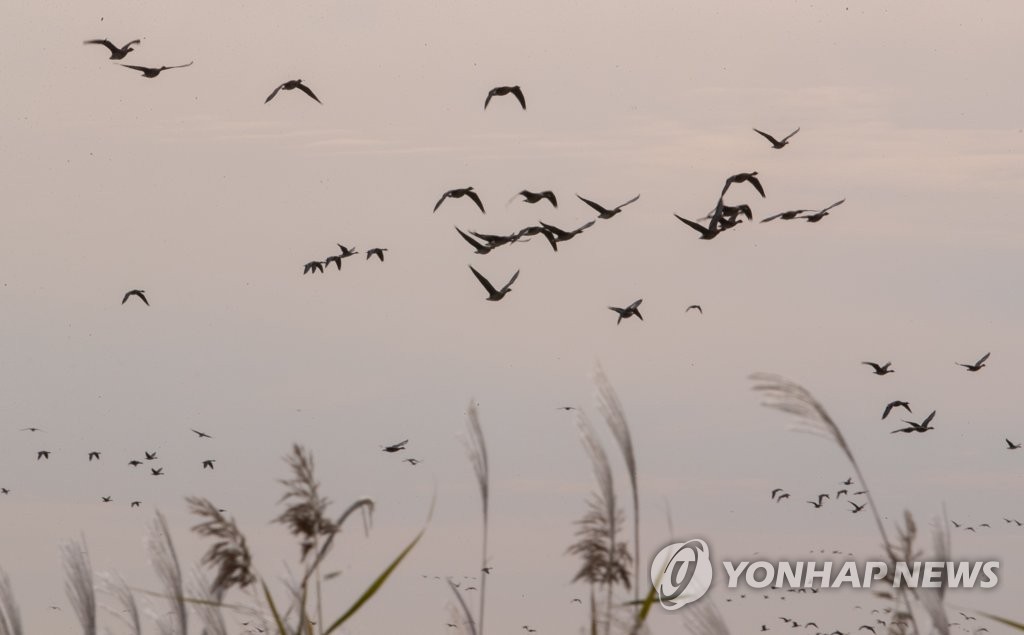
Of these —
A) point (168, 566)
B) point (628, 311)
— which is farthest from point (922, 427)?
point (168, 566)

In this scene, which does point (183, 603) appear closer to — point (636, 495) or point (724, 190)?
point (636, 495)

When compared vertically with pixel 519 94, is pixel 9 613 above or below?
below

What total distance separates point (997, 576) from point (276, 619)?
625 cm

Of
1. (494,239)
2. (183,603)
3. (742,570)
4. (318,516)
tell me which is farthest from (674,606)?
(494,239)

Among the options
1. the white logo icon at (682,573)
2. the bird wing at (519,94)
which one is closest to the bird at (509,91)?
the bird wing at (519,94)

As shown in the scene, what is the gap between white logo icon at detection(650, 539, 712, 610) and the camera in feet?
18.0

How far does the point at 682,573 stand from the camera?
23.6 ft

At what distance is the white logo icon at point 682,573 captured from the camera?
5.48 metres

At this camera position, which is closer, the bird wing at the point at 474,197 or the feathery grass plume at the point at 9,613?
the feathery grass plume at the point at 9,613

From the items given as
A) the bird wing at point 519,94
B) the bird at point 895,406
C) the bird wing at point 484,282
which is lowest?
the bird at point 895,406

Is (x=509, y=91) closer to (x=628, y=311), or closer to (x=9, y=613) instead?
(x=628, y=311)

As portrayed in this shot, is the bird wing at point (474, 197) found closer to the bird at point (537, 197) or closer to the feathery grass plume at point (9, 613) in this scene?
the bird at point (537, 197)

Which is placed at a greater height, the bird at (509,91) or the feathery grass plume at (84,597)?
the bird at (509,91)

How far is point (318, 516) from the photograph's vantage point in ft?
17.8
